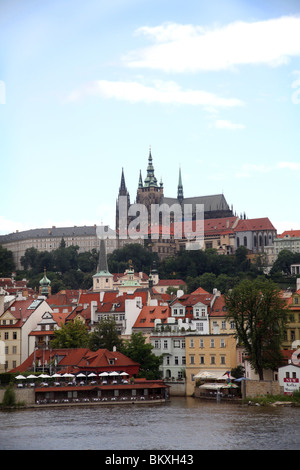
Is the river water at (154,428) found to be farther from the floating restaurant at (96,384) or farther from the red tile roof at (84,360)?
the red tile roof at (84,360)

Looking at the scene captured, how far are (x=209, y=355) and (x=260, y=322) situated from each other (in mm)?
6713

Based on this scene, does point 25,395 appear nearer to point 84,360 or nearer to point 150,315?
point 84,360

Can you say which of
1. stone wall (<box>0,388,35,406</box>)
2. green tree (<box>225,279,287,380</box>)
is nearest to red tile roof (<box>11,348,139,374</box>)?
stone wall (<box>0,388,35,406</box>)

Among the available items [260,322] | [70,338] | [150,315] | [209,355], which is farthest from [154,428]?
[150,315]

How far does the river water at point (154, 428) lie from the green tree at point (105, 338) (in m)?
12.8

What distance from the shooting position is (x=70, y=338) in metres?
87.5

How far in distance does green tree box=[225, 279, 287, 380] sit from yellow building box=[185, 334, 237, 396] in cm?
171

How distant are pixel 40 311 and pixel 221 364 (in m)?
21.6

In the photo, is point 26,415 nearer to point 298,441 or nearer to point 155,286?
point 298,441

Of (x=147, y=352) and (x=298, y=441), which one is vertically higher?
(x=147, y=352)

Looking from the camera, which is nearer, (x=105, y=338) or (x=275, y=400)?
(x=275, y=400)

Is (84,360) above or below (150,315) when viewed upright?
below

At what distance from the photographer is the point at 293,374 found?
2813 inches
